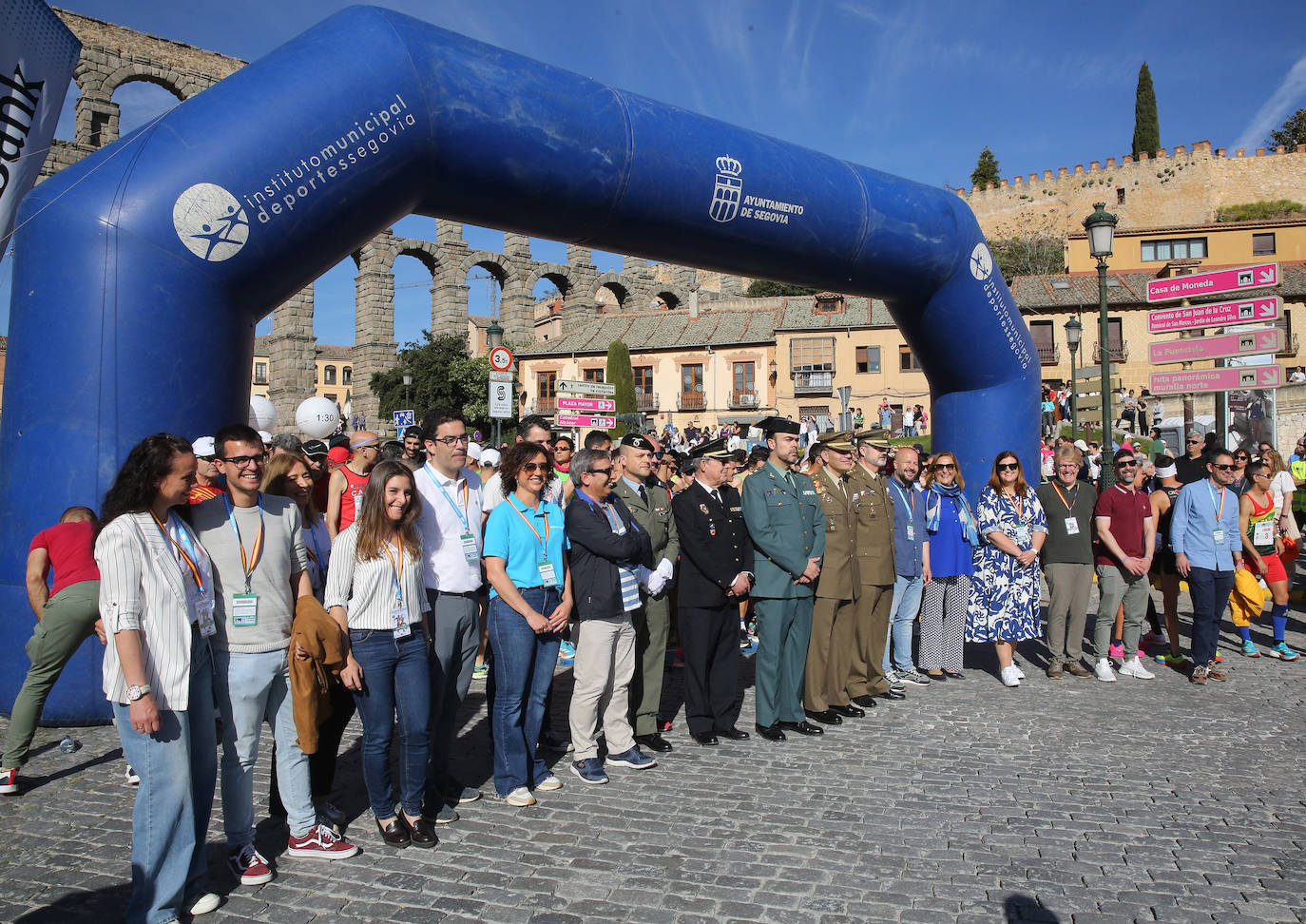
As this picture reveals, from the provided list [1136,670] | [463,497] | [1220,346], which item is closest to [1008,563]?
[1136,670]

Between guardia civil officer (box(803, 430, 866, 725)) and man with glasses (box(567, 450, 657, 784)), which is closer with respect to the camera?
man with glasses (box(567, 450, 657, 784))

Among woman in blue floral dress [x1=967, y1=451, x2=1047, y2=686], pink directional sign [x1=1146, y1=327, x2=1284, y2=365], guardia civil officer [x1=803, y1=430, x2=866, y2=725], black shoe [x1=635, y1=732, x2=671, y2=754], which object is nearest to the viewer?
black shoe [x1=635, y1=732, x2=671, y2=754]

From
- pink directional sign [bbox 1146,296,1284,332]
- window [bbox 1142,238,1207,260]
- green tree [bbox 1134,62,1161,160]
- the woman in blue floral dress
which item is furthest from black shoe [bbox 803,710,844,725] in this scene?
green tree [bbox 1134,62,1161,160]

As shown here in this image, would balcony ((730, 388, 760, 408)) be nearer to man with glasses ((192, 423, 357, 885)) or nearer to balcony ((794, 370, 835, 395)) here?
balcony ((794, 370, 835, 395))

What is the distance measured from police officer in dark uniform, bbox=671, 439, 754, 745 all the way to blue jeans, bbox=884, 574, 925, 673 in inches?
78.6

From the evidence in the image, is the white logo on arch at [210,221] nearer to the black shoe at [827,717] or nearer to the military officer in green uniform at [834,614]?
the military officer in green uniform at [834,614]

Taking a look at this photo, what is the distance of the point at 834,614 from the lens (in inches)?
249

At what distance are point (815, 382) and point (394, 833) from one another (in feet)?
132

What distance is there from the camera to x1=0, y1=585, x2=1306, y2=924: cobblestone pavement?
3.46 metres

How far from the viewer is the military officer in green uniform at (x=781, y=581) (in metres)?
5.91

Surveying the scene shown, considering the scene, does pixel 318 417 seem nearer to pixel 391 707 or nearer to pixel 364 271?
pixel 391 707

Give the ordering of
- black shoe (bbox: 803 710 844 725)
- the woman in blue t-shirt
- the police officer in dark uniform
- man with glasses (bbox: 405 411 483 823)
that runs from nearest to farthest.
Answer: man with glasses (bbox: 405 411 483 823) < the police officer in dark uniform < black shoe (bbox: 803 710 844 725) < the woman in blue t-shirt

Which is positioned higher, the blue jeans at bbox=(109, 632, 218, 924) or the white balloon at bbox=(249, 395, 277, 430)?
the white balloon at bbox=(249, 395, 277, 430)

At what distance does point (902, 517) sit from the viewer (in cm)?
722
